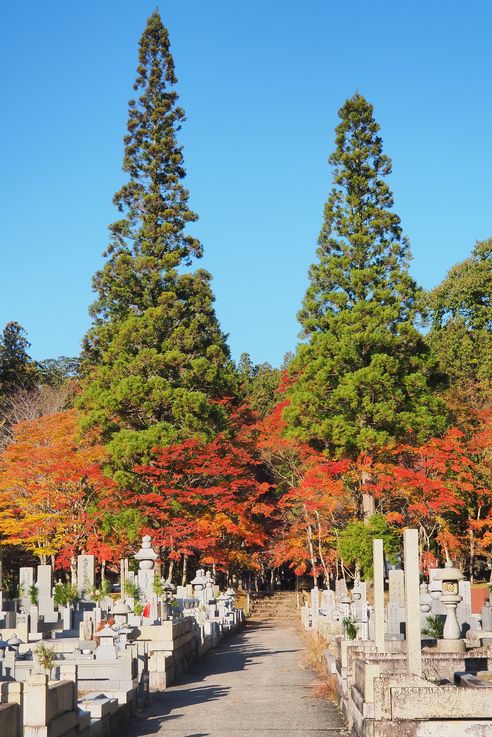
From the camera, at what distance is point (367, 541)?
3262 cm

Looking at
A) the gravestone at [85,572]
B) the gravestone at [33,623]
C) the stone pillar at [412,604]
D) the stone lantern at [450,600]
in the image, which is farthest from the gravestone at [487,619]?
the gravestone at [85,572]

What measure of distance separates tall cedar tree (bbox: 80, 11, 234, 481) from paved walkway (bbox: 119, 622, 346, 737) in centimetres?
1415

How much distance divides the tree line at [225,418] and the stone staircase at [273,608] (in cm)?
324

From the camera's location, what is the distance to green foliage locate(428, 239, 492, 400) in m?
45.8

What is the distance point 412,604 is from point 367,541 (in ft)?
78.8

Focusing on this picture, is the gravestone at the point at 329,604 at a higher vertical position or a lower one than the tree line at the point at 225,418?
lower

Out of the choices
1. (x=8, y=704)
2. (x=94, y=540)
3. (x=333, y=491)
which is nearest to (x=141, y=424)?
(x=94, y=540)

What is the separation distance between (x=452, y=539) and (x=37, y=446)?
18541mm

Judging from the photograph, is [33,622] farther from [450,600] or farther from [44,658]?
[44,658]

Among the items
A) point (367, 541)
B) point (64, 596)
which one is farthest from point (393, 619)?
point (367, 541)

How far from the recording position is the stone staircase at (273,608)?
141 ft

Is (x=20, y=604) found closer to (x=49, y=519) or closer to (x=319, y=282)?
(x=49, y=519)

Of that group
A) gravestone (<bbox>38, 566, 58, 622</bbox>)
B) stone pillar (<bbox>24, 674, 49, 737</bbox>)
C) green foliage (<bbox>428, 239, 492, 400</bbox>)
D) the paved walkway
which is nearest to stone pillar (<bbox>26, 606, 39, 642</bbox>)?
gravestone (<bbox>38, 566, 58, 622</bbox>)

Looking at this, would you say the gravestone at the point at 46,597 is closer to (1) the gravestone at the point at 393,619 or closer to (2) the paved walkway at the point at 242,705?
(2) the paved walkway at the point at 242,705
